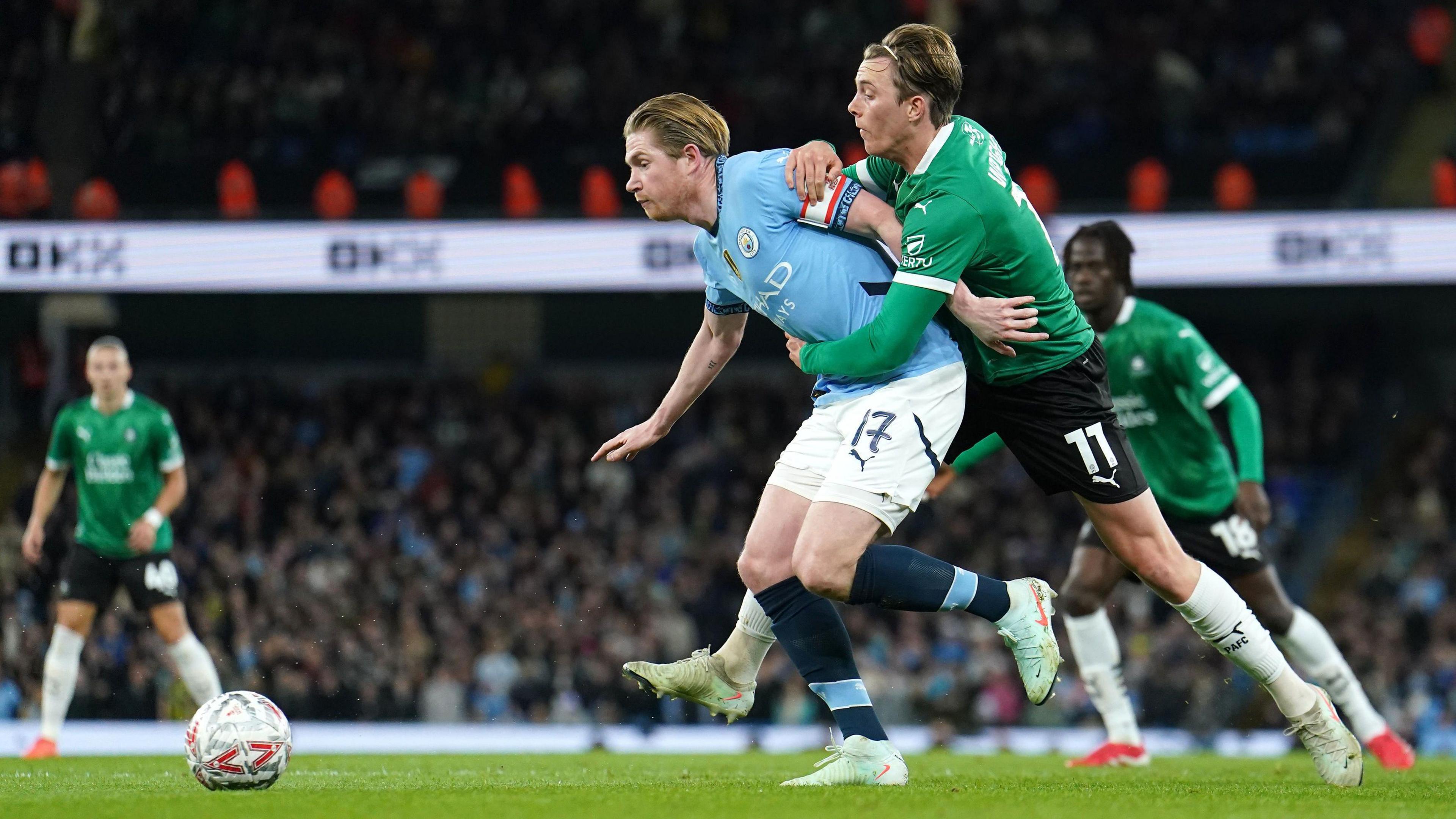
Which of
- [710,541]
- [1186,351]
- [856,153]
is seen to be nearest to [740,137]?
[856,153]

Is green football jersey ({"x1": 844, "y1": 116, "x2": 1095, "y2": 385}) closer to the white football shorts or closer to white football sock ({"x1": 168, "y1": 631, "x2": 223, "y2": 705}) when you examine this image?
the white football shorts

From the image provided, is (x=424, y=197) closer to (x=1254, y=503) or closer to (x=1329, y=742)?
(x=1254, y=503)

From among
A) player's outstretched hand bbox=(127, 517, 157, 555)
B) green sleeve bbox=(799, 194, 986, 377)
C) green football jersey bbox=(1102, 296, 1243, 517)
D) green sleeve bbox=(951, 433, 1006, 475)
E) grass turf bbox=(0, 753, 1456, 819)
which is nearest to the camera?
grass turf bbox=(0, 753, 1456, 819)

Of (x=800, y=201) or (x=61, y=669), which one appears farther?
(x=61, y=669)

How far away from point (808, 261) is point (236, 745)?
247 cm

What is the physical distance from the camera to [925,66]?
5133mm

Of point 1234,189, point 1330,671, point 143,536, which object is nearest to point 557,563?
point 1234,189

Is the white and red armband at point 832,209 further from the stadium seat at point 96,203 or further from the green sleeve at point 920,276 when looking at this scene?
the stadium seat at point 96,203

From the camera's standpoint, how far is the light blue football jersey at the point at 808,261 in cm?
527

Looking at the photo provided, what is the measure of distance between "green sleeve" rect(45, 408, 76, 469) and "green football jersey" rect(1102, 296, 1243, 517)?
5.62 metres

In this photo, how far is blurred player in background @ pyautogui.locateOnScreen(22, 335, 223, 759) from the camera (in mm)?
8859

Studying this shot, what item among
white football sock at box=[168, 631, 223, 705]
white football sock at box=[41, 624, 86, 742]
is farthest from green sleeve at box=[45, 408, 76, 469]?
white football sock at box=[168, 631, 223, 705]

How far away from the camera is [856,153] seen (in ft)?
53.9

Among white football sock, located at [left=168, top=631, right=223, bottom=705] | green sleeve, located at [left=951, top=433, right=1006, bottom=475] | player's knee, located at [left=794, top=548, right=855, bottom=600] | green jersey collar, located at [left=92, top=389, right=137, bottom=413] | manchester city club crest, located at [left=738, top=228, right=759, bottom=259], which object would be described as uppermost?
manchester city club crest, located at [left=738, top=228, right=759, bottom=259]
